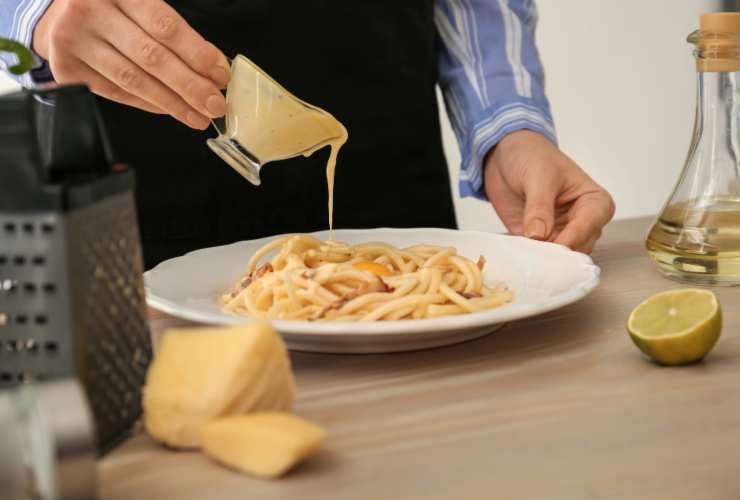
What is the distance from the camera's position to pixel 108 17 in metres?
1.40

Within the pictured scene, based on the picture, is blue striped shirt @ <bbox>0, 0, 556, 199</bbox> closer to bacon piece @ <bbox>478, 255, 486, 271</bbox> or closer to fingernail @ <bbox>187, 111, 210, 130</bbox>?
bacon piece @ <bbox>478, 255, 486, 271</bbox>

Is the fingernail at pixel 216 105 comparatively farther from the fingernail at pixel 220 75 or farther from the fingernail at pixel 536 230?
the fingernail at pixel 536 230

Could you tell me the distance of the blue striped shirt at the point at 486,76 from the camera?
2.11 metres

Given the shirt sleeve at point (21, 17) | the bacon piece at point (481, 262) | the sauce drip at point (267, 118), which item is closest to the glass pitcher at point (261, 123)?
the sauce drip at point (267, 118)

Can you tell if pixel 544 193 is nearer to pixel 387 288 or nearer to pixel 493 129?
pixel 493 129

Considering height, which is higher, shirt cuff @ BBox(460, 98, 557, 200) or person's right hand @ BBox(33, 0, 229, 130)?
person's right hand @ BBox(33, 0, 229, 130)

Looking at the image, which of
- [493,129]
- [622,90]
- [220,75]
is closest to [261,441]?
[220,75]

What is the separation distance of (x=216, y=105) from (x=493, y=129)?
0.87 metres

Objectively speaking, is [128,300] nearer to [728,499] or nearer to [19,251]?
[19,251]

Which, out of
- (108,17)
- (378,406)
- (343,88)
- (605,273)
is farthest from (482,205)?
(378,406)

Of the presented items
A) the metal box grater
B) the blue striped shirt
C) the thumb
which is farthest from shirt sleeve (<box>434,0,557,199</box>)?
the metal box grater

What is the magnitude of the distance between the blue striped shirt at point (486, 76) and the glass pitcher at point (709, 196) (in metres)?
0.60

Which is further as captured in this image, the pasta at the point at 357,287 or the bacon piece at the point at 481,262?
the bacon piece at the point at 481,262

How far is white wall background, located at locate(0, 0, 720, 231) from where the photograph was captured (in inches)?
194
